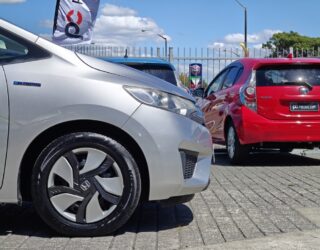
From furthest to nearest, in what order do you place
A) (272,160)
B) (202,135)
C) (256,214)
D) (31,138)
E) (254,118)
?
(272,160) < (254,118) < (256,214) < (202,135) < (31,138)

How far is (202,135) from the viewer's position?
4.54 m

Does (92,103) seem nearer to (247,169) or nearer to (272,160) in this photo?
(247,169)

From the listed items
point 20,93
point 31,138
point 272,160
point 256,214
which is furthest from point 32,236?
point 272,160

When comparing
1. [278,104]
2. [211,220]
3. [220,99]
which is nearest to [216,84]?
[220,99]

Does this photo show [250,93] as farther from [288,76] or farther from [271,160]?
[271,160]

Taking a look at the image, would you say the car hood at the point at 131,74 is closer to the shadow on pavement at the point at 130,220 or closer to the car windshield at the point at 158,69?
the shadow on pavement at the point at 130,220

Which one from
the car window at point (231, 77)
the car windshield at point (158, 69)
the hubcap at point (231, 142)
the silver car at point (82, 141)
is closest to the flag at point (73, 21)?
the car windshield at point (158, 69)

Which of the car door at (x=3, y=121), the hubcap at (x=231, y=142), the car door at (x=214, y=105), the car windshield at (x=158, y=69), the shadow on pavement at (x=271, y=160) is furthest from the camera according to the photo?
the car door at (x=214, y=105)

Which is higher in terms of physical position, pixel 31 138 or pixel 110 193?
pixel 31 138

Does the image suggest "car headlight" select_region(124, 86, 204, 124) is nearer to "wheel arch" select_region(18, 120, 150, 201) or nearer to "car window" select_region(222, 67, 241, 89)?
"wheel arch" select_region(18, 120, 150, 201)

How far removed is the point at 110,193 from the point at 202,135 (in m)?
0.87

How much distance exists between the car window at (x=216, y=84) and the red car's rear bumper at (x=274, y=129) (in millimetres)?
1694

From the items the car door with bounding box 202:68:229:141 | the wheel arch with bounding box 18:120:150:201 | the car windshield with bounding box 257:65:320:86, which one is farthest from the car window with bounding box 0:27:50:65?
the car door with bounding box 202:68:229:141

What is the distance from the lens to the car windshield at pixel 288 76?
815 cm
